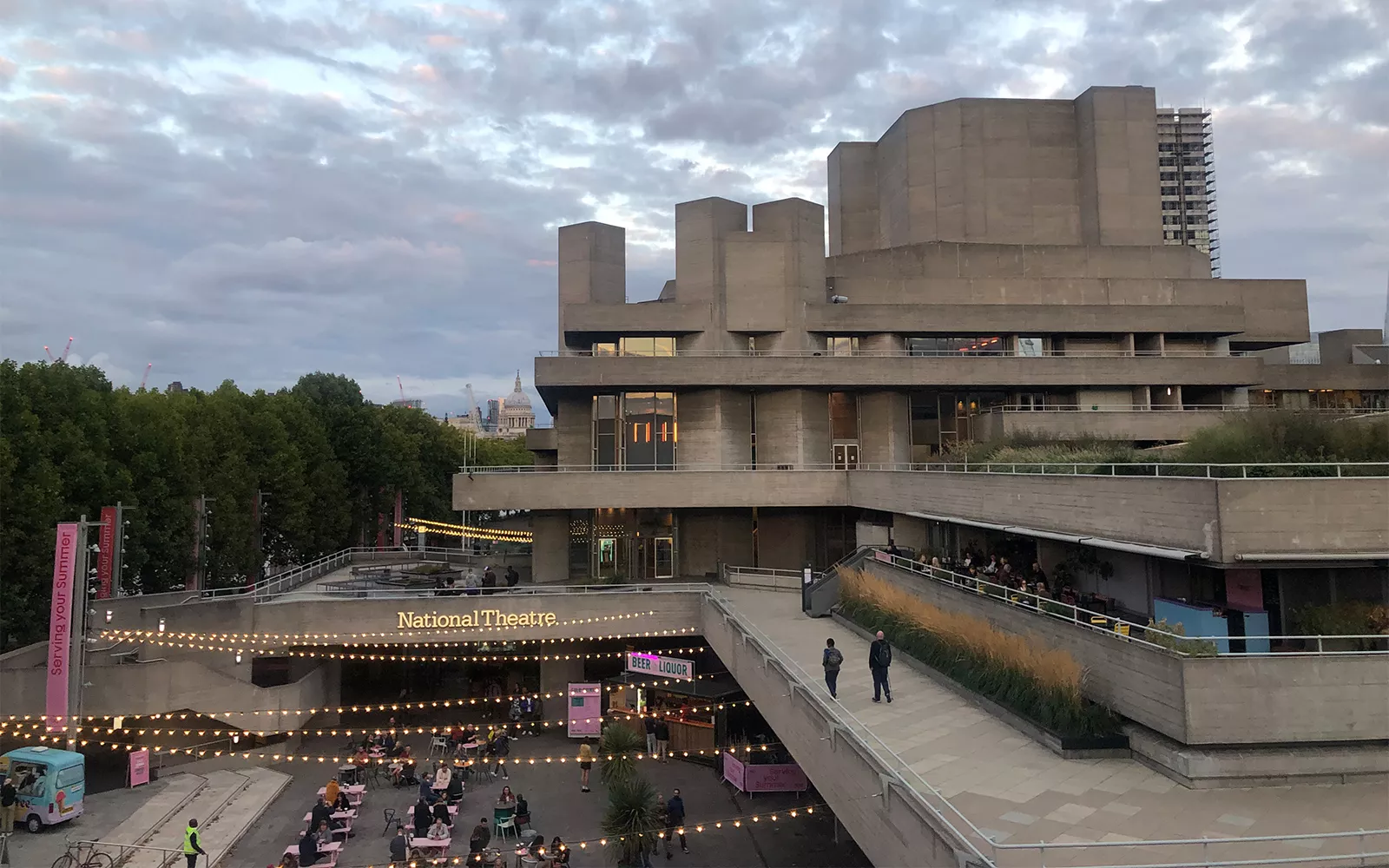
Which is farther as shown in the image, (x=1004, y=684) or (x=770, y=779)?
(x=770, y=779)

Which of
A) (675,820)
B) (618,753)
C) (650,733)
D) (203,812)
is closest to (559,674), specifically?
(650,733)

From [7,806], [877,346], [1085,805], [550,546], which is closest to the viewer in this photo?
[1085,805]

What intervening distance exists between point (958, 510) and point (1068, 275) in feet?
79.3

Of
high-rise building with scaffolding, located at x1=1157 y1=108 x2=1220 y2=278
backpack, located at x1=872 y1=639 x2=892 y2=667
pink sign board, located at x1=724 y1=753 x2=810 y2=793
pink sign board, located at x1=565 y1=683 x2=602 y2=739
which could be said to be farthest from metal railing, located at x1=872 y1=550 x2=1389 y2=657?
high-rise building with scaffolding, located at x1=1157 y1=108 x2=1220 y2=278

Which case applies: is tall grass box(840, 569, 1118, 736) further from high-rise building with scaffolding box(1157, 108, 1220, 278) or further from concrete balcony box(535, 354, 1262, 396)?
high-rise building with scaffolding box(1157, 108, 1220, 278)

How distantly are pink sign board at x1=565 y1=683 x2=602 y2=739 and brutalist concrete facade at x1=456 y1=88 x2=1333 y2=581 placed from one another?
8.53m

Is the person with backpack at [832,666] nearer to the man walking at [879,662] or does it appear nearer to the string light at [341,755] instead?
the man walking at [879,662]

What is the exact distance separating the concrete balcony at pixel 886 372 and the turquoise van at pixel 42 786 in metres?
21.4

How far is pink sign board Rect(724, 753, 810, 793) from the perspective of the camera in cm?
2339

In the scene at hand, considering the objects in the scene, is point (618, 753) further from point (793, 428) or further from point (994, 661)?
point (793, 428)

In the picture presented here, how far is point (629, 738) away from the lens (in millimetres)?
22219

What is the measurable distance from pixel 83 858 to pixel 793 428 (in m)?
29.8

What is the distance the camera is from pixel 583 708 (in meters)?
28.7

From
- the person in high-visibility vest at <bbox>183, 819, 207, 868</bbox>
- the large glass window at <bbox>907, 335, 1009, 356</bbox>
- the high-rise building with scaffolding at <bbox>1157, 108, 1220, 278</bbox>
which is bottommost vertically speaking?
the person in high-visibility vest at <bbox>183, 819, 207, 868</bbox>
